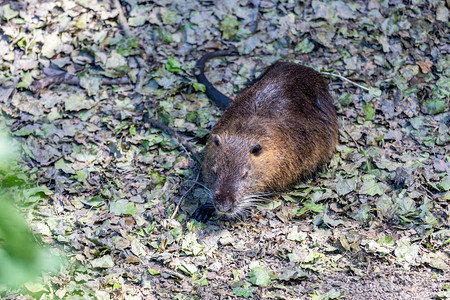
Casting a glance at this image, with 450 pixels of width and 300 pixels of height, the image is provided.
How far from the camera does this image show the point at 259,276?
402cm

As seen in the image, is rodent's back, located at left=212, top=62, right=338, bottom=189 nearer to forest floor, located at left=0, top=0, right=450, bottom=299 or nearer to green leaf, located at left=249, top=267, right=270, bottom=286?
forest floor, located at left=0, top=0, right=450, bottom=299

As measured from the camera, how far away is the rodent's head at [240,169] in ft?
14.8

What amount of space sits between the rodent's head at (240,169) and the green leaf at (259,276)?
0.59 metres

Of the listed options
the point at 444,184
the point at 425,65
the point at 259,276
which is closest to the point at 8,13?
the point at 259,276

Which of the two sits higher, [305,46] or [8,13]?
[8,13]

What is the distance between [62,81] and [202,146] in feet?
6.48

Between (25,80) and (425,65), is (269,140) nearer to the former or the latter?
(425,65)

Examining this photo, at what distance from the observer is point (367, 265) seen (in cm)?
411

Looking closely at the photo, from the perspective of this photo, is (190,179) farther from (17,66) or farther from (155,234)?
(17,66)

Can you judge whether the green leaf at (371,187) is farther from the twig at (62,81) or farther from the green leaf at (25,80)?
the green leaf at (25,80)

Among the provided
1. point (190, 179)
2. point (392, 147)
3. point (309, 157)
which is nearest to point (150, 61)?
point (190, 179)

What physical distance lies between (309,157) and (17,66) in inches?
146

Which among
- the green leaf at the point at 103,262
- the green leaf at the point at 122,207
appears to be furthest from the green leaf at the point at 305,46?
the green leaf at the point at 103,262

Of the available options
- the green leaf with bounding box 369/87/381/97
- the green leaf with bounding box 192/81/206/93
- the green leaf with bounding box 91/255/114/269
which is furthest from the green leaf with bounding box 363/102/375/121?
the green leaf with bounding box 91/255/114/269
